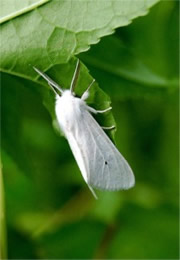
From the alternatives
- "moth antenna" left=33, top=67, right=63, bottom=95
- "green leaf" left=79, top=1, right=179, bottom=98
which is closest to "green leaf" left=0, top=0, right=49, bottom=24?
"moth antenna" left=33, top=67, right=63, bottom=95

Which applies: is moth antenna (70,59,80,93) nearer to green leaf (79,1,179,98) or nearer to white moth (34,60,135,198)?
white moth (34,60,135,198)

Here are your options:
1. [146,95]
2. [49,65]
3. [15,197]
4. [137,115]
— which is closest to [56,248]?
[15,197]

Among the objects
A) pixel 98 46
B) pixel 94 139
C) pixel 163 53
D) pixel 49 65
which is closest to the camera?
pixel 49 65

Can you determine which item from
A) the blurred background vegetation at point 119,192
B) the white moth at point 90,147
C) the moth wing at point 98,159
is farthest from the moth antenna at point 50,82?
the blurred background vegetation at point 119,192

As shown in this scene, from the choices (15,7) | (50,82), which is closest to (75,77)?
(50,82)

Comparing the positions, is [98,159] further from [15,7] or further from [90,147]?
[15,7]

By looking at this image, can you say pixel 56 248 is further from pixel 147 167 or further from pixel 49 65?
pixel 49 65
